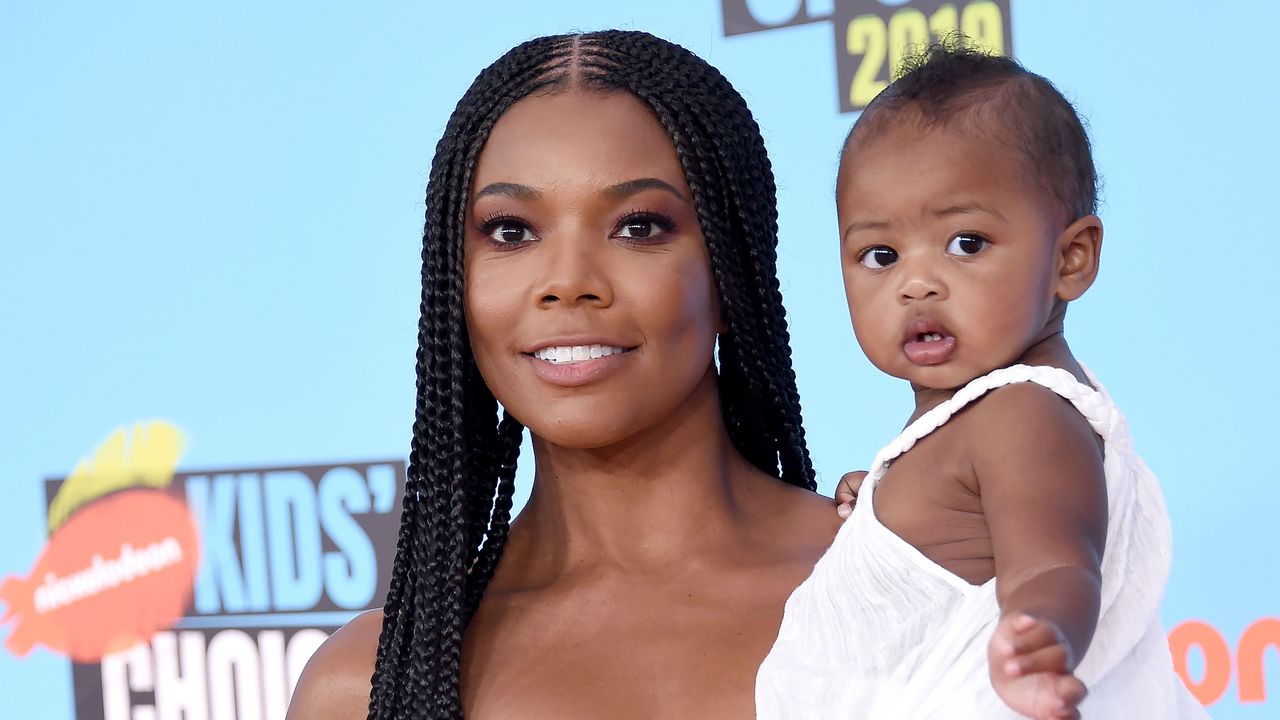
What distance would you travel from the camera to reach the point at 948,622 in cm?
130

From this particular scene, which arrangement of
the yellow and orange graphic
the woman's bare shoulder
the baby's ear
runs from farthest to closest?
the yellow and orange graphic
the woman's bare shoulder
the baby's ear

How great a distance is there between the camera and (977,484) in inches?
50.9

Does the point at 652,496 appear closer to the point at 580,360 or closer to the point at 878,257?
the point at 580,360

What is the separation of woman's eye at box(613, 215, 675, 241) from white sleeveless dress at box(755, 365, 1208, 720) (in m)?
0.42

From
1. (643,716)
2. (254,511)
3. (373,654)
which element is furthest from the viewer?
(254,511)

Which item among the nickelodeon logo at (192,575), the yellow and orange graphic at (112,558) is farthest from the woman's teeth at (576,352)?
the yellow and orange graphic at (112,558)

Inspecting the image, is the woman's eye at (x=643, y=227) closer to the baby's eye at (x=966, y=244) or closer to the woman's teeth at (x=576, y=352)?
the woman's teeth at (x=576, y=352)

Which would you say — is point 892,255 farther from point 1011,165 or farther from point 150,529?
point 150,529

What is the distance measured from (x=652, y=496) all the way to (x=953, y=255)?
1.92ft

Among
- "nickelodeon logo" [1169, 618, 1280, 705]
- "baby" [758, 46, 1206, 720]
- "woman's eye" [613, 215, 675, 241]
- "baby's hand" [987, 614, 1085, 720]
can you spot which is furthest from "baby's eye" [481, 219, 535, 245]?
"nickelodeon logo" [1169, 618, 1280, 705]

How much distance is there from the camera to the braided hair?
1752mm

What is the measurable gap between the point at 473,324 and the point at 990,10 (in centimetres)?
135

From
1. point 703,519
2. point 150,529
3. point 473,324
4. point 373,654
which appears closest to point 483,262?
point 473,324

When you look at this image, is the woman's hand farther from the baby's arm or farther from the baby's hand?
the baby's hand
